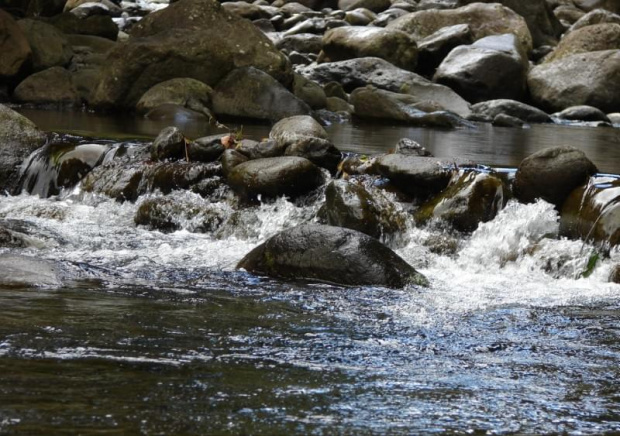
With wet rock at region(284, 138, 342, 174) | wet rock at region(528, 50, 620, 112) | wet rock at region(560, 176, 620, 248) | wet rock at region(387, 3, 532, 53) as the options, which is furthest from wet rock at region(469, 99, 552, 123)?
wet rock at region(560, 176, 620, 248)

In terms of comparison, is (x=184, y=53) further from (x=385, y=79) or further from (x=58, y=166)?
(x=58, y=166)

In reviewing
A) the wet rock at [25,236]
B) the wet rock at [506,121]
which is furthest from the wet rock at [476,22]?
the wet rock at [25,236]

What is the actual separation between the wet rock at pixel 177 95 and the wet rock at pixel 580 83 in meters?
8.18

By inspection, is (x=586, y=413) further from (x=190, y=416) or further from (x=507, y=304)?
(x=507, y=304)

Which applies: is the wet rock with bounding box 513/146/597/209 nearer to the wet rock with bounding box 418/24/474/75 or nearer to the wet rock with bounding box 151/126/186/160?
the wet rock with bounding box 151/126/186/160

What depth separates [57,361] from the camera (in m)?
3.87

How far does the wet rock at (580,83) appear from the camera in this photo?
1930 cm

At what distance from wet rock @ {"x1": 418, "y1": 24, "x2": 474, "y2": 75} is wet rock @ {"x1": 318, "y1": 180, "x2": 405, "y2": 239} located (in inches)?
581

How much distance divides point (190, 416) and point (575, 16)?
30.3m

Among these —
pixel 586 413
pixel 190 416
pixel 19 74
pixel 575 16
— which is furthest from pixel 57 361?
pixel 575 16

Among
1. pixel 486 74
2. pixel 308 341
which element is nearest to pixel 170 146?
pixel 308 341

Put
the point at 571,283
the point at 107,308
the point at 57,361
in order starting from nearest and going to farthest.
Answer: the point at 57,361 → the point at 107,308 → the point at 571,283

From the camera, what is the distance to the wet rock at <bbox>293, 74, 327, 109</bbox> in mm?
16203

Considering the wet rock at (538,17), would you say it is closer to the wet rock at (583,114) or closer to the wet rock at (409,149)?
the wet rock at (583,114)
